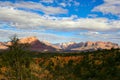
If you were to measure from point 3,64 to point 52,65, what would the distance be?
17.6 meters

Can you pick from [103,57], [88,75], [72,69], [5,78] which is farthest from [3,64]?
[103,57]

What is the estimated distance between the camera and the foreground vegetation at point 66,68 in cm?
7331

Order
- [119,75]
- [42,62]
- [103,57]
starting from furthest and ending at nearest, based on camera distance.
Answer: [42,62] → [103,57] → [119,75]

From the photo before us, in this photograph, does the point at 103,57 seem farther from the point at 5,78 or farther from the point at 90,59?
the point at 5,78

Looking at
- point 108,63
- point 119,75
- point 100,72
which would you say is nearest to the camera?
point 119,75

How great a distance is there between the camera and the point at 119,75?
74.2 m

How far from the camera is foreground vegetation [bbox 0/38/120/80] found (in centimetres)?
7331

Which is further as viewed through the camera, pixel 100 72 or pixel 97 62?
pixel 97 62

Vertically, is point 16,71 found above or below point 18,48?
below

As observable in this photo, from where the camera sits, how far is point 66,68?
91125mm

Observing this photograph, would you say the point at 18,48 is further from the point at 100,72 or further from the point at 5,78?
the point at 100,72

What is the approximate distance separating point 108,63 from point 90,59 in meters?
8.69

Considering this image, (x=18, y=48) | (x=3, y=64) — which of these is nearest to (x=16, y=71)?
(x=18, y=48)

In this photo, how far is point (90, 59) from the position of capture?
93625 mm
